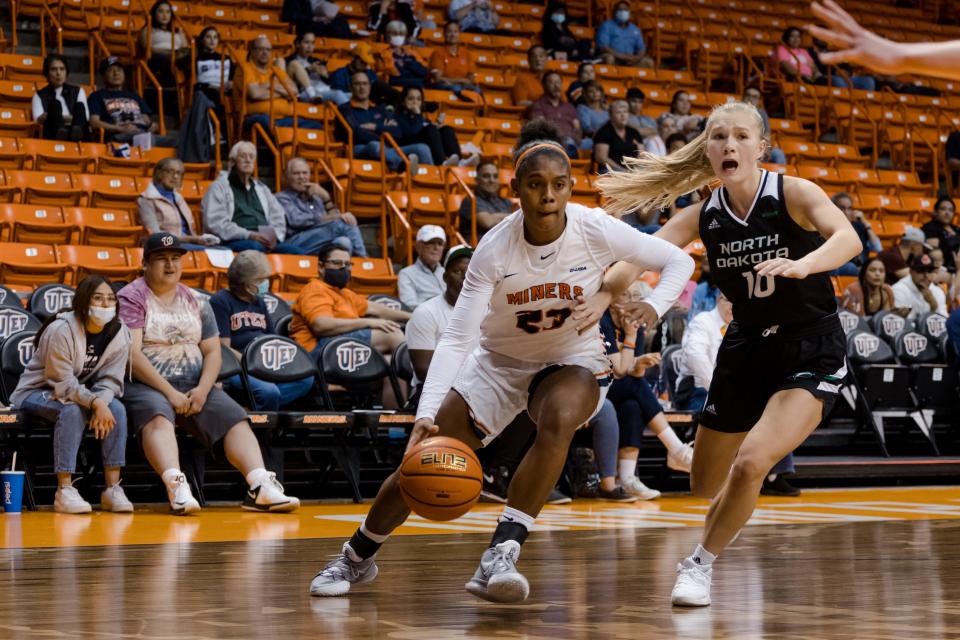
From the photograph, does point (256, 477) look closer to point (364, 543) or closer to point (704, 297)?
point (364, 543)

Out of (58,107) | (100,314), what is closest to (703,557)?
(100,314)

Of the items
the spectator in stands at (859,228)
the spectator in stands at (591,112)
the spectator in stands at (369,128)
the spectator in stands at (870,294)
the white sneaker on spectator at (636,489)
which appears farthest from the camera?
the spectator in stands at (591,112)

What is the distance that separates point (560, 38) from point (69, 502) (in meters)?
12.1

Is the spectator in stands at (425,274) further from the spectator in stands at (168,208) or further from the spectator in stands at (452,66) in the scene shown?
the spectator in stands at (452,66)

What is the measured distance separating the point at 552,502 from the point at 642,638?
5574 millimetres

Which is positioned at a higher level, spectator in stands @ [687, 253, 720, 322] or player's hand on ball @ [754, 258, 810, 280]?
spectator in stands @ [687, 253, 720, 322]

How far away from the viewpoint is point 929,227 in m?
16.2

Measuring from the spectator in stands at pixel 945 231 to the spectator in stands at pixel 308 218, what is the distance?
7.24 m

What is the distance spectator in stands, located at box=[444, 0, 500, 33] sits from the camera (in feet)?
59.3

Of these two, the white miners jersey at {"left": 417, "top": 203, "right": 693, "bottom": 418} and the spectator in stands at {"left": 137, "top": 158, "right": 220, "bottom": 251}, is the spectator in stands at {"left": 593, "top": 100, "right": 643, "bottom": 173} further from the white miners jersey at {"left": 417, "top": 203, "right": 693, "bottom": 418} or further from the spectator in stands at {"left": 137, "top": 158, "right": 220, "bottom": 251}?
the white miners jersey at {"left": 417, "top": 203, "right": 693, "bottom": 418}

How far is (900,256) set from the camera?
1381cm

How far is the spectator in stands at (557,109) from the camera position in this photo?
1555 cm

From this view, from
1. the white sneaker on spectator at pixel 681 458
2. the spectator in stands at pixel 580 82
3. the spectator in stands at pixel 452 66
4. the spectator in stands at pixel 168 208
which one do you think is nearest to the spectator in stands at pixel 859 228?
the spectator in stands at pixel 580 82

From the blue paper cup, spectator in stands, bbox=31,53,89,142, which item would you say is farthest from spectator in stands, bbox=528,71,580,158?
the blue paper cup
